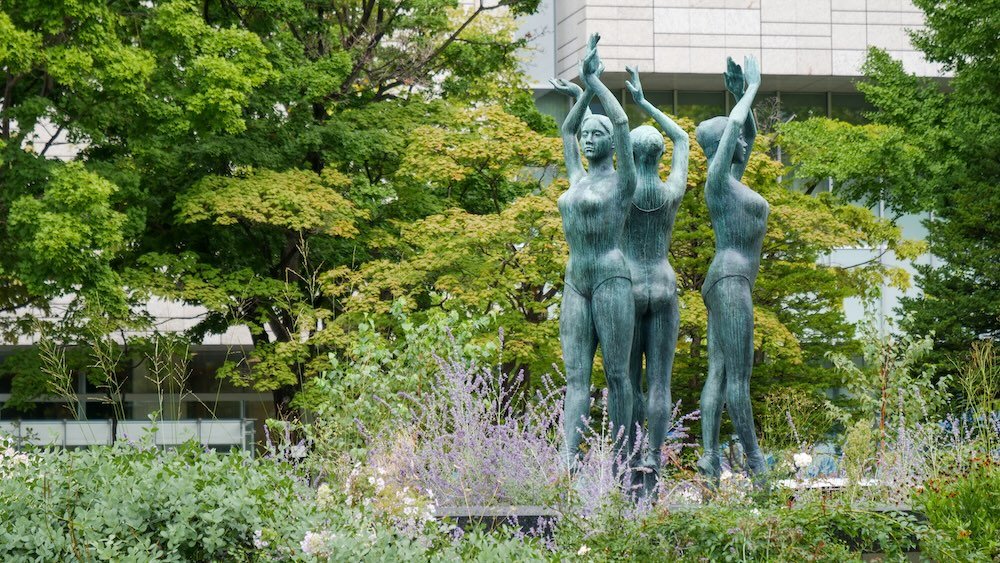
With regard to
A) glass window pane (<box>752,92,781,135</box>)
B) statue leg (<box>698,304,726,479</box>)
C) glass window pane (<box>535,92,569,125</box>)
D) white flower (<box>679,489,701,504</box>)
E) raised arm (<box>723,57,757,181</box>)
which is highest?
glass window pane (<box>535,92,569,125</box>)

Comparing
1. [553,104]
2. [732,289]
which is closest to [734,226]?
[732,289]

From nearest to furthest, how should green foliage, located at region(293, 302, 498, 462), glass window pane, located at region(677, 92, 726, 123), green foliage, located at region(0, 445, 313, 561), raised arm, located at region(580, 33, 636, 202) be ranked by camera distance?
green foliage, located at region(0, 445, 313, 561) < raised arm, located at region(580, 33, 636, 202) < green foliage, located at region(293, 302, 498, 462) < glass window pane, located at region(677, 92, 726, 123)

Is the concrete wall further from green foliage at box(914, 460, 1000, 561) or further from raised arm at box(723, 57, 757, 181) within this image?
green foliage at box(914, 460, 1000, 561)

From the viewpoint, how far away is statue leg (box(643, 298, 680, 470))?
8141mm

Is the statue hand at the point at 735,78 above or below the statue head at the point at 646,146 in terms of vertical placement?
above

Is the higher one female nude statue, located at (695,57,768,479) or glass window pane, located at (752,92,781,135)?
glass window pane, located at (752,92,781,135)

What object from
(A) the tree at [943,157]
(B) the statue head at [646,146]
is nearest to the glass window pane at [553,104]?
(A) the tree at [943,157]

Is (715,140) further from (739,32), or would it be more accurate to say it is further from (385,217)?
(739,32)

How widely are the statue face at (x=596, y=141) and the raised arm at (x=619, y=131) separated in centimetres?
11

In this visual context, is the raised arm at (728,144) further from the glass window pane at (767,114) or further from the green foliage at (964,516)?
the glass window pane at (767,114)

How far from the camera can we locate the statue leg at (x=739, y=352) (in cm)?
817

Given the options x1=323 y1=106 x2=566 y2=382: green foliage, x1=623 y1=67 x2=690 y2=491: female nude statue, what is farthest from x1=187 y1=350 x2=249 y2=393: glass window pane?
x1=623 y1=67 x2=690 y2=491: female nude statue

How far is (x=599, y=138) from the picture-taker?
26.4 feet

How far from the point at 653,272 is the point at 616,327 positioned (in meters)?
0.49
